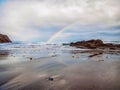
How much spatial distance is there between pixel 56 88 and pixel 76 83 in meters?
0.86

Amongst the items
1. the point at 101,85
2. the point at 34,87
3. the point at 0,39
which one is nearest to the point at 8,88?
the point at 34,87

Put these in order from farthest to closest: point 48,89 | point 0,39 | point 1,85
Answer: point 0,39
point 1,85
point 48,89

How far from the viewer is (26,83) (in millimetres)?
5363

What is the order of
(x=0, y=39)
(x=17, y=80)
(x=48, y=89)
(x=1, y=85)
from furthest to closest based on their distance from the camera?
(x=0, y=39), (x=17, y=80), (x=1, y=85), (x=48, y=89)

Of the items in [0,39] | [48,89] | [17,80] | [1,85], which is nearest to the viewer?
[48,89]

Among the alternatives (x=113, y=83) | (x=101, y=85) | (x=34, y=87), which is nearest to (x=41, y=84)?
(x=34, y=87)

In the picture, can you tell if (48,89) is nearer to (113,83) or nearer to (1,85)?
(1,85)

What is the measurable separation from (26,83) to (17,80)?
59 centimetres

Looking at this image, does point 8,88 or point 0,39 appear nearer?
point 8,88

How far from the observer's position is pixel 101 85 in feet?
16.8

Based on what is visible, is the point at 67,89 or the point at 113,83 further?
the point at 113,83

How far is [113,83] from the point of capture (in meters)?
5.36

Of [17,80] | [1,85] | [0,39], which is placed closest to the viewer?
[1,85]

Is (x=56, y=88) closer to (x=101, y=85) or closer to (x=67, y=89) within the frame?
(x=67, y=89)
